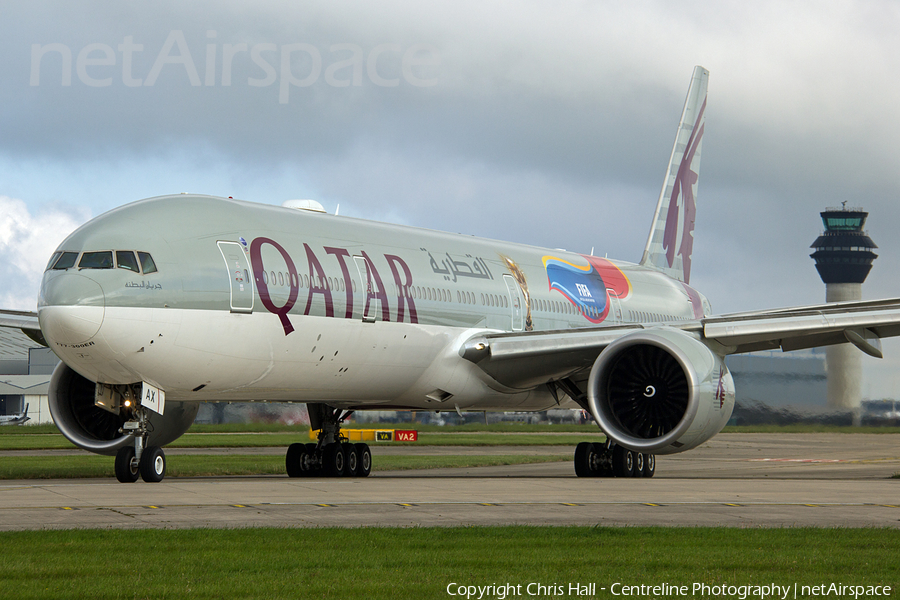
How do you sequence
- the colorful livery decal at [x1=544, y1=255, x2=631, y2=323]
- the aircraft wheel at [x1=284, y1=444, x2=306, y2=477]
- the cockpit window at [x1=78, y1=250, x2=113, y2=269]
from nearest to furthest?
1. the cockpit window at [x1=78, y1=250, x2=113, y2=269]
2. the aircraft wheel at [x1=284, y1=444, x2=306, y2=477]
3. the colorful livery decal at [x1=544, y1=255, x2=631, y2=323]

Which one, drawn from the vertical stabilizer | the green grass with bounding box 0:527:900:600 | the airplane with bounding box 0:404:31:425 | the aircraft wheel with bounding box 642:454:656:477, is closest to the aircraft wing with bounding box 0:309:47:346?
the green grass with bounding box 0:527:900:600

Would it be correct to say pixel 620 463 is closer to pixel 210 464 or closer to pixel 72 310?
pixel 210 464

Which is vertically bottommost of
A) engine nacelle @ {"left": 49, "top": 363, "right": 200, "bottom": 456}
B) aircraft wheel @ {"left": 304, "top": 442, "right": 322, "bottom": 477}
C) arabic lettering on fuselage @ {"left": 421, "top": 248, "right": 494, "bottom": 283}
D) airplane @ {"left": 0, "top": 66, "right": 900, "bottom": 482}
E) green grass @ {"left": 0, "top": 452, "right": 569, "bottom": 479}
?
green grass @ {"left": 0, "top": 452, "right": 569, "bottom": 479}

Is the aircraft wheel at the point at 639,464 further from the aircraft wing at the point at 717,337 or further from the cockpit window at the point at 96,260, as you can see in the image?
the cockpit window at the point at 96,260

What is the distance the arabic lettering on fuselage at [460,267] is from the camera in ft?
63.0

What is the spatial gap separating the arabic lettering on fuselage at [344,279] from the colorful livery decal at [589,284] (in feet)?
17.0

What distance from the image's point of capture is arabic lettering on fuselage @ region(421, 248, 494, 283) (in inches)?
755

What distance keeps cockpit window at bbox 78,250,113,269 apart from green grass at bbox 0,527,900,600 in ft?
17.9

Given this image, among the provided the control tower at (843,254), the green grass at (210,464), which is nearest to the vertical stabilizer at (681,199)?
the green grass at (210,464)

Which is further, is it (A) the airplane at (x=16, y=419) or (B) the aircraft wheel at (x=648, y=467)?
(A) the airplane at (x=16, y=419)

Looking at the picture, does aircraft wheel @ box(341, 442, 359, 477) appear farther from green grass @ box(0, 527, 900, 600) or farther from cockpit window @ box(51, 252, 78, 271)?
green grass @ box(0, 527, 900, 600)

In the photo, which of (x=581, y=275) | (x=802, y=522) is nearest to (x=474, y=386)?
(x=581, y=275)

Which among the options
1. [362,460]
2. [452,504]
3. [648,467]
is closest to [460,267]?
[362,460]

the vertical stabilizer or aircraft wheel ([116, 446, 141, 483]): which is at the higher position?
the vertical stabilizer
